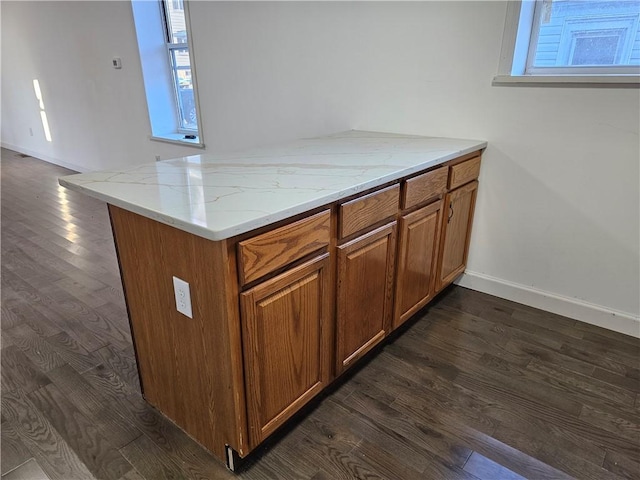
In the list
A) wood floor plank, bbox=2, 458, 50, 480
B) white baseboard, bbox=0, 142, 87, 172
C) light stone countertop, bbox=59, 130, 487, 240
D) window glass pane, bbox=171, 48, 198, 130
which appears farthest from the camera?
white baseboard, bbox=0, 142, 87, 172

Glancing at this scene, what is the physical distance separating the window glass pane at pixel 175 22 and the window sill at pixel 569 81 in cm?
310

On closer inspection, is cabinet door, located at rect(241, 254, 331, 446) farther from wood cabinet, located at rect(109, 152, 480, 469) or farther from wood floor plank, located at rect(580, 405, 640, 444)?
wood floor plank, located at rect(580, 405, 640, 444)

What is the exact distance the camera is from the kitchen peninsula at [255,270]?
1116 millimetres

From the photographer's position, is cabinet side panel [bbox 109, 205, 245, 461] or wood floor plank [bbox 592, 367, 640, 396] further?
wood floor plank [bbox 592, 367, 640, 396]

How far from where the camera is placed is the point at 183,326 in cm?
126

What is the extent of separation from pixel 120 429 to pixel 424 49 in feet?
7.46

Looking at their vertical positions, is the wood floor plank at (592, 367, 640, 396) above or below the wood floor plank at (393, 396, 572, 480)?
below

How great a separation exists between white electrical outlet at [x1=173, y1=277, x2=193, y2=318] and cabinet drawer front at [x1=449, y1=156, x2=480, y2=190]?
1380mm

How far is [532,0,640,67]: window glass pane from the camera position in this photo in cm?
184

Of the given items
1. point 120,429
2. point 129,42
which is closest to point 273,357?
point 120,429

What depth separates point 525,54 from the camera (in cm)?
208

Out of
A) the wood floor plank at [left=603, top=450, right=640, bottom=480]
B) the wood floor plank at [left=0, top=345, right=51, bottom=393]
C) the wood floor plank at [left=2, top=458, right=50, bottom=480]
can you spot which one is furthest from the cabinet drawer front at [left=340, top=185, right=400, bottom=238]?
the wood floor plank at [left=0, top=345, right=51, bottom=393]

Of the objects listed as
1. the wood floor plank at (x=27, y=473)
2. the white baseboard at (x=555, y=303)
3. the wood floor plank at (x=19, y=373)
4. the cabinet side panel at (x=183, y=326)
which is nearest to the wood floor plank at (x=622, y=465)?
the white baseboard at (x=555, y=303)

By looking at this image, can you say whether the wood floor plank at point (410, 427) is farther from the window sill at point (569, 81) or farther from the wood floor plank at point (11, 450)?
the window sill at point (569, 81)
